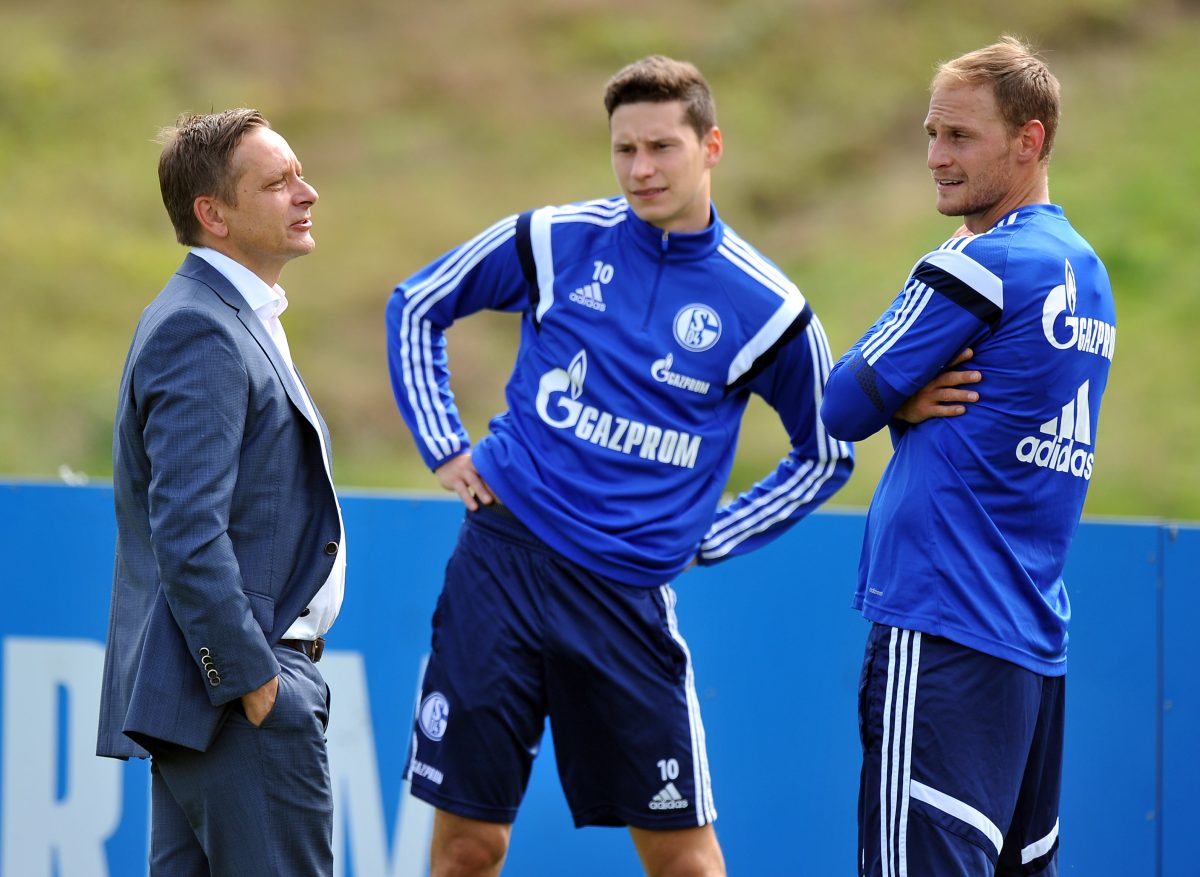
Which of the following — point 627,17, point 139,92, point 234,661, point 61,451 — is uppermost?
point 627,17

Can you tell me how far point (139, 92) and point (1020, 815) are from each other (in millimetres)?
18649

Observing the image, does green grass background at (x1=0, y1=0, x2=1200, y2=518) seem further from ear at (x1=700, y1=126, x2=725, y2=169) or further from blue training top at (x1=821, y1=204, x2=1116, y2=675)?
blue training top at (x1=821, y1=204, x2=1116, y2=675)

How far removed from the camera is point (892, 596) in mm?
2678

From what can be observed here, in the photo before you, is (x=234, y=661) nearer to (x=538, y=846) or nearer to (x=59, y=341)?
(x=538, y=846)

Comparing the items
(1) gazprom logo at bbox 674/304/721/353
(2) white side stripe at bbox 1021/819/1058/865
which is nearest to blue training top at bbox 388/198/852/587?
(1) gazprom logo at bbox 674/304/721/353

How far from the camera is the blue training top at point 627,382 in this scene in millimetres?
3396

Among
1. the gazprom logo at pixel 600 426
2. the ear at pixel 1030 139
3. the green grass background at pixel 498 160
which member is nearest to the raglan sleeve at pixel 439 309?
the gazprom logo at pixel 600 426

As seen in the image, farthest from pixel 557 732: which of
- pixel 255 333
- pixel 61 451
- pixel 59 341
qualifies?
pixel 59 341

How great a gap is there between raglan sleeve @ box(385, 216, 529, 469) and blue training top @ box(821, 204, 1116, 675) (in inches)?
48.1

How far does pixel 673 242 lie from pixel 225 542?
1529mm

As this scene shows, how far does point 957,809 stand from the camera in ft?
8.46

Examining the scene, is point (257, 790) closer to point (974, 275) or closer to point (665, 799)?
point (665, 799)

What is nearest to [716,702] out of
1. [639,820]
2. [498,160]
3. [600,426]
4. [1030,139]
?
[639,820]

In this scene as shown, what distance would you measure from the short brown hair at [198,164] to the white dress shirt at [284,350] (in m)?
0.09
